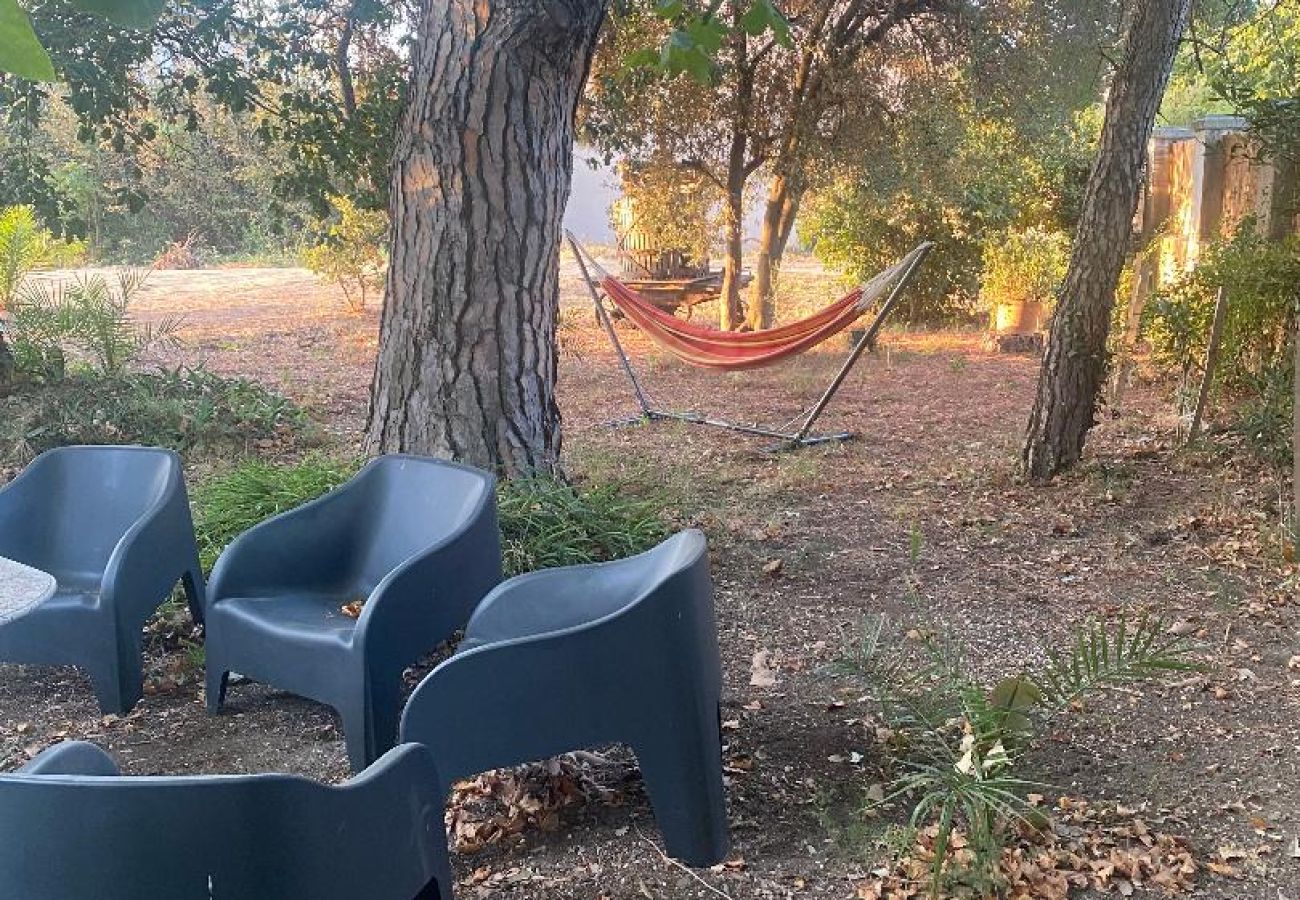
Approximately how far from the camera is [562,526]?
3.44 meters

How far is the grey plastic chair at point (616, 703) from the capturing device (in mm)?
1906

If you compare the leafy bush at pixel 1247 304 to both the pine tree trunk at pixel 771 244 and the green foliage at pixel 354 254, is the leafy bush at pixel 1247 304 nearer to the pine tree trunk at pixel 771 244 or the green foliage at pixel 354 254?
the pine tree trunk at pixel 771 244

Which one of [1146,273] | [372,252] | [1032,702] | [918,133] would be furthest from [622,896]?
[372,252]

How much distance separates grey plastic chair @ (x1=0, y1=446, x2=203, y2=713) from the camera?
2650 mm

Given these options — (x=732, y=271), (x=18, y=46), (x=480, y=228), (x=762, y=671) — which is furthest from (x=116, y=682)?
(x=732, y=271)

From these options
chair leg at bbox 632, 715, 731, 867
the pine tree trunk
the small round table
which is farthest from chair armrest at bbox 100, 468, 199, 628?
the pine tree trunk

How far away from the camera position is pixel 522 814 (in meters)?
2.17

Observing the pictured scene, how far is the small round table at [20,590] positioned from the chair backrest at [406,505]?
1.03 meters

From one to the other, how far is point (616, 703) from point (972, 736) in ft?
2.13

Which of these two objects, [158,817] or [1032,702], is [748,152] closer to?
[1032,702]

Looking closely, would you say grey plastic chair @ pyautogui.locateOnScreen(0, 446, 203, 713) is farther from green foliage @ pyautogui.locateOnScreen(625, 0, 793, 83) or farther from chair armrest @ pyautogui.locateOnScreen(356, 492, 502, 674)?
green foliage @ pyautogui.locateOnScreen(625, 0, 793, 83)

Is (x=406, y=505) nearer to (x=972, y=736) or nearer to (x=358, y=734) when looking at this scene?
(x=358, y=734)

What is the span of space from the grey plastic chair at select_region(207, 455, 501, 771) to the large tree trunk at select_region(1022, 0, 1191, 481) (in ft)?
8.67

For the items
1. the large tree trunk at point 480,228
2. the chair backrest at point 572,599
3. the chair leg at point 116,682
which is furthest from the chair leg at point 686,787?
the large tree trunk at point 480,228
